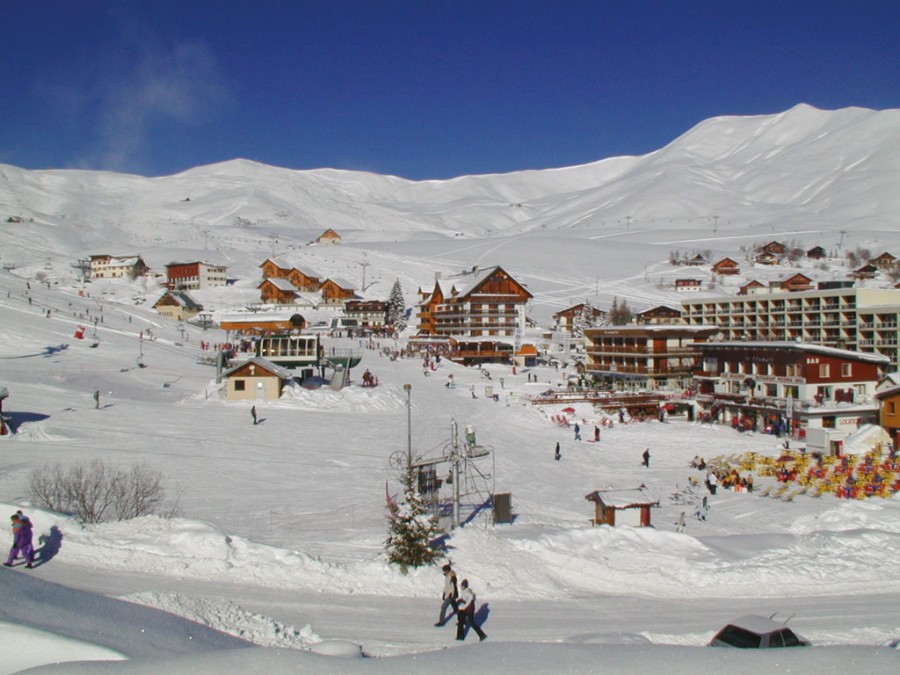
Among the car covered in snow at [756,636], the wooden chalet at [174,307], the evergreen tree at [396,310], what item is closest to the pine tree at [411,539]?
the car covered in snow at [756,636]

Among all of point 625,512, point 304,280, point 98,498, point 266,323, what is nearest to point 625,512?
point 625,512

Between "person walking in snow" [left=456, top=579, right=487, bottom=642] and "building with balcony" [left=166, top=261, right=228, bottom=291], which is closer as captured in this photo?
"person walking in snow" [left=456, top=579, right=487, bottom=642]

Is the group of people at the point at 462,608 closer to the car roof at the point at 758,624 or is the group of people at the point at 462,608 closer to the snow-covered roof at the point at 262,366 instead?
the car roof at the point at 758,624

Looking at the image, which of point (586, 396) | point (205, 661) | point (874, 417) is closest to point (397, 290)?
point (586, 396)

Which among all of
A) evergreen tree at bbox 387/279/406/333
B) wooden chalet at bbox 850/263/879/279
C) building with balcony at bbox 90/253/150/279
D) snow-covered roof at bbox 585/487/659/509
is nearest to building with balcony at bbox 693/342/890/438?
snow-covered roof at bbox 585/487/659/509

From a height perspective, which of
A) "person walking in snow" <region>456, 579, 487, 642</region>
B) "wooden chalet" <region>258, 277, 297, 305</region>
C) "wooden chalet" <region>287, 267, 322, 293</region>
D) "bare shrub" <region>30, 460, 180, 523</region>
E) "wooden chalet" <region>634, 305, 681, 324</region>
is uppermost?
"wooden chalet" <region>287, 267, 322, 293</region>

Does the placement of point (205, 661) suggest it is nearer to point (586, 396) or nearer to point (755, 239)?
point (586, 396)

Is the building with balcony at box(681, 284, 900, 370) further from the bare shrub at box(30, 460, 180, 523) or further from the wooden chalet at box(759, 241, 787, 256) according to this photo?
the wooden chalet at box(759, 241, 787, 256)

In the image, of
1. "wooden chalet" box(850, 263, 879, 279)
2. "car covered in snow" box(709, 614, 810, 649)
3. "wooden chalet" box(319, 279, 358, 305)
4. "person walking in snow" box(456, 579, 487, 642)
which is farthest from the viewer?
"wooden chalet" box(850, 263, 879, 279)
